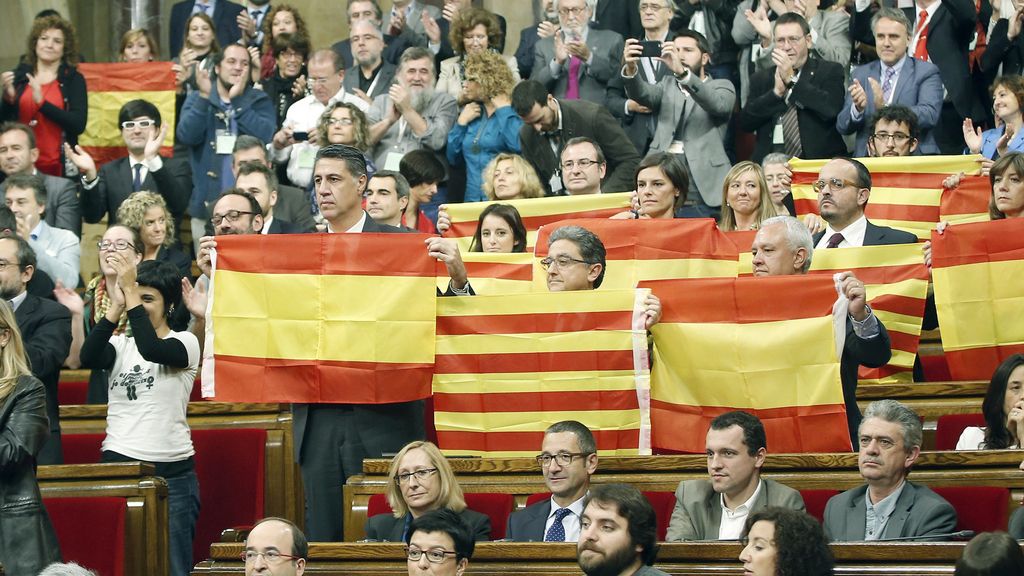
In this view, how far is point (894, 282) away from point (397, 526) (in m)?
2.61

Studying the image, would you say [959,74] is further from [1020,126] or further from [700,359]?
[700,359]

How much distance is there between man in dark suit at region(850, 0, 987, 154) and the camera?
9859 millimetres

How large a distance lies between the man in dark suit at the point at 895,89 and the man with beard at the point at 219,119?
12.6 feet

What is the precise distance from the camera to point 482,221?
314 inches

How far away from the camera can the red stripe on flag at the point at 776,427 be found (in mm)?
6223

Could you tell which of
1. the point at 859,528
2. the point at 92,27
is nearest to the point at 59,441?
the point at 859,528

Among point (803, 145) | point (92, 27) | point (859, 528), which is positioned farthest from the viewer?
point (92, 27)

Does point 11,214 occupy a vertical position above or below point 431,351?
above

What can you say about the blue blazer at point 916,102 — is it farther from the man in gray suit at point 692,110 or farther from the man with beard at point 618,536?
the man with beard at point 618,536

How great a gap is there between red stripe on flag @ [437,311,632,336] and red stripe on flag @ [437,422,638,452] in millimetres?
414

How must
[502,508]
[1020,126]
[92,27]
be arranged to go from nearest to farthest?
[502,508]
[1020,126]
[92,27]

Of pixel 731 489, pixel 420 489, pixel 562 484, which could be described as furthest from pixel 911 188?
pixel 420 489

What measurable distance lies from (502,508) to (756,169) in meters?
2.79

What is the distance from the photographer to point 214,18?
41.7 feet
